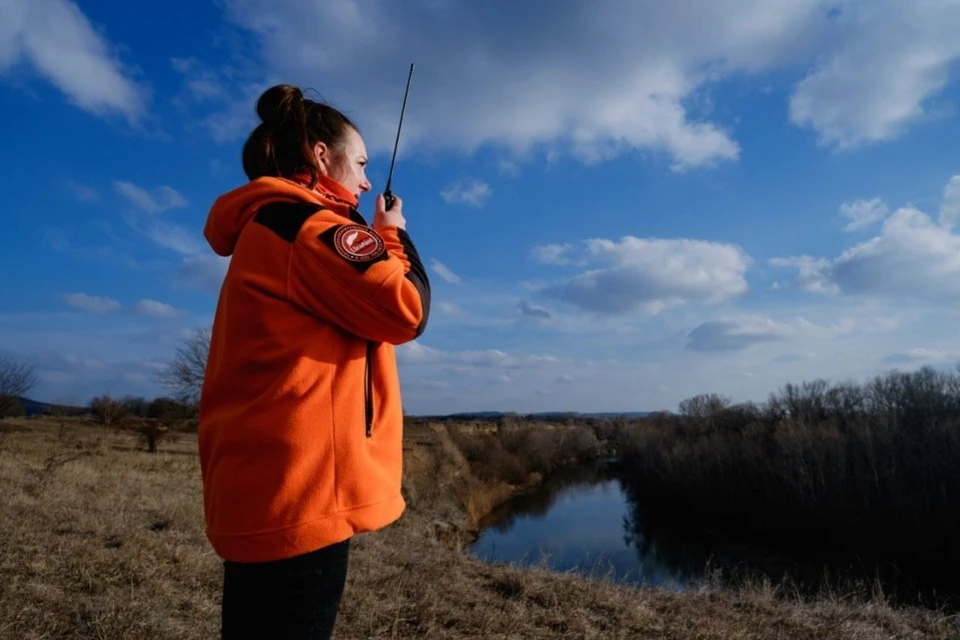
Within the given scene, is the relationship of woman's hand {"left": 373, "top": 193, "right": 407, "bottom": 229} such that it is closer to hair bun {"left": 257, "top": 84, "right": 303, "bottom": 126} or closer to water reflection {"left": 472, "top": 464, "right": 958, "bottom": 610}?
hair bun {"left": 257, "top": 84, "right": 303, "bottom": 126}

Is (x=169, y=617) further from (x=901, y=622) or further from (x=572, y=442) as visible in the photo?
(x=572, y=442)

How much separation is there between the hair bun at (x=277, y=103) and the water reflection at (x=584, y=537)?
14.6 m

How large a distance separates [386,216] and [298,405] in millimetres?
625

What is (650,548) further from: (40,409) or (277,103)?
(40,409)

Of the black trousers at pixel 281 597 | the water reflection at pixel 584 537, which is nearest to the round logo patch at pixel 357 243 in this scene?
the black trousers at pixel 281 597

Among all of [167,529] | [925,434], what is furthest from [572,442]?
[167,529]

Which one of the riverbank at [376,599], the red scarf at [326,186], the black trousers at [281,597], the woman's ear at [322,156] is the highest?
the woman's ear at [322,156]

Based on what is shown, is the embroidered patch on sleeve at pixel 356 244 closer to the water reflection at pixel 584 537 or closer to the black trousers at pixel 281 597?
the black trousers at pixel 281 597

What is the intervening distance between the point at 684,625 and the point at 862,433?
31.3 meters

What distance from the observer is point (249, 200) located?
1.38 metres

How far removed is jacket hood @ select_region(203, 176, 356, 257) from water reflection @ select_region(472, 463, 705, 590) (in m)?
14.6

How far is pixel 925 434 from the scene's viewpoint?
2692 centimetres

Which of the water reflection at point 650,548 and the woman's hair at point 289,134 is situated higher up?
the woman's hair at point 289,134

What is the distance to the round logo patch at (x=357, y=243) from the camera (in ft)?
4.02
